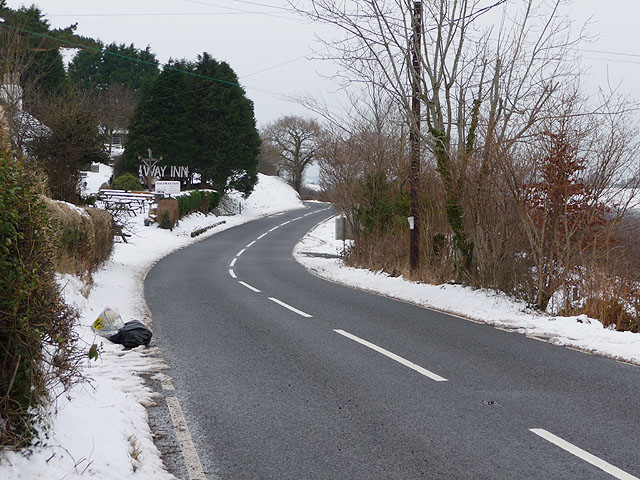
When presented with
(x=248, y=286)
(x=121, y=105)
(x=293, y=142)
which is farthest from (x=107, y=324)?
(x=293, y=142)

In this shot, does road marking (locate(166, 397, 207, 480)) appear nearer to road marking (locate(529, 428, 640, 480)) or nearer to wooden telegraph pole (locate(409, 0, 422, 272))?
road marking (locate(529, 428, 640, 480))

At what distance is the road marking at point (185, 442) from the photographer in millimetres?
4902

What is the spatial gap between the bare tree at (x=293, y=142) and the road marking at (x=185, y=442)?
266 ft

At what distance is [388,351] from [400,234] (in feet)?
42.8

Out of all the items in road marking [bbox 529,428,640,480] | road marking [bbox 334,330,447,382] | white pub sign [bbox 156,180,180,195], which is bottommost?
road marking [bbox 334,330,447,382]

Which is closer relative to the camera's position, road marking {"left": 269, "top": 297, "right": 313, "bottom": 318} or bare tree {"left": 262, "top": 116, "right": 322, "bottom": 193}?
road marking {"left": 269, "top": 297, "right": 313, "bottom": 318}

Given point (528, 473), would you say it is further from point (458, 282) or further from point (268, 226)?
point (268, 226)

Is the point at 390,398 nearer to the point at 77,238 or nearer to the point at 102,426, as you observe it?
the point at 102,426

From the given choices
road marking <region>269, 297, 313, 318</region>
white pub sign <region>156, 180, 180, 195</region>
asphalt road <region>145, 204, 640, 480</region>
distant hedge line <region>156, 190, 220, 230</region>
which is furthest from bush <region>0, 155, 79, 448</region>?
white pub sign <region>156, 180, 180, 195</region>

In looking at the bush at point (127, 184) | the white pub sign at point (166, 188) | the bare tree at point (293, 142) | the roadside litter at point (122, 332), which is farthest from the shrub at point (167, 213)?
the bare tree at point (293, 142)

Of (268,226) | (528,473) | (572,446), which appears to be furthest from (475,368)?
(268,226)

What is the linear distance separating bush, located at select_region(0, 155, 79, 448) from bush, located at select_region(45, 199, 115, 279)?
7.51 m

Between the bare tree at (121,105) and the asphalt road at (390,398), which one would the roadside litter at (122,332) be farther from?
the bare tree at (121,105)

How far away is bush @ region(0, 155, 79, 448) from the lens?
4.09 m
